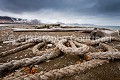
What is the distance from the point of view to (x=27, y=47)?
13.9 feet

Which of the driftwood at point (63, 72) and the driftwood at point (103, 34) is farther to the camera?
the driftwood at point (103, 34)

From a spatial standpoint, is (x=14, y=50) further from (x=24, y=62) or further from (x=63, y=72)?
(x=63, y=72)

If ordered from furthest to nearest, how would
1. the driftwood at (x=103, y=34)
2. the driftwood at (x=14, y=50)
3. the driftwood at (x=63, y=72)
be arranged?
1. the driftwood at (x=103, y=34)
2. the driftwood at (x=14, y=50)
3. the driftwood at (x=63, y=72)

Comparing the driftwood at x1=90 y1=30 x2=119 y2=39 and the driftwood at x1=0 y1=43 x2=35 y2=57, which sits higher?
the driftwood at x1=90 y1=30 x2=119 y2=39

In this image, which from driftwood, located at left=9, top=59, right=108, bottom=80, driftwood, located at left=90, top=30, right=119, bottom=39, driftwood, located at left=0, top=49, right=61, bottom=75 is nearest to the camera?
driftwood, located at left=9, top=59, right=108, bottom=80

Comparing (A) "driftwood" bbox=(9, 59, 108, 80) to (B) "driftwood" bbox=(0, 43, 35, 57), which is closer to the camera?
(A) "driftwood" bbox=(9, 59, 108, 80)

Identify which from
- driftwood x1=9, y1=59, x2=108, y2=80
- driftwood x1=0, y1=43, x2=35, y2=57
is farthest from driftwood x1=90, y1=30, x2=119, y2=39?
driftwood x1=9, y1=59, x2=108, y2=80

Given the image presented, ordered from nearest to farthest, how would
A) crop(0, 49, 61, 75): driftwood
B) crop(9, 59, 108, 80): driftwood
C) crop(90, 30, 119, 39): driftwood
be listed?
crop(9, 59, 108, 80): driftwood < crop(0, 49, 61, 75): driftwood < crop(90, 30, 119, 39): driftwood

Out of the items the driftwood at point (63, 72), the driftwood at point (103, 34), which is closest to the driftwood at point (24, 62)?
the driftwood at point (63, 72)

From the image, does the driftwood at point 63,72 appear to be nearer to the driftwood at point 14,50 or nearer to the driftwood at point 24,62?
the driftwood at point 24,62

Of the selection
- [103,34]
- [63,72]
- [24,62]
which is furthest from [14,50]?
[103,34]

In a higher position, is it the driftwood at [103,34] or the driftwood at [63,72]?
the driftwood at [103,34]

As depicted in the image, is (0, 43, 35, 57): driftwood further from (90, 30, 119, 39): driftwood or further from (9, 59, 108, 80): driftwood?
(90, 30, 119, 39): driftwood

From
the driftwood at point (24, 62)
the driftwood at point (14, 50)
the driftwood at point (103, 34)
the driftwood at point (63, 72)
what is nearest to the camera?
the driftwood at point (63, 72)
